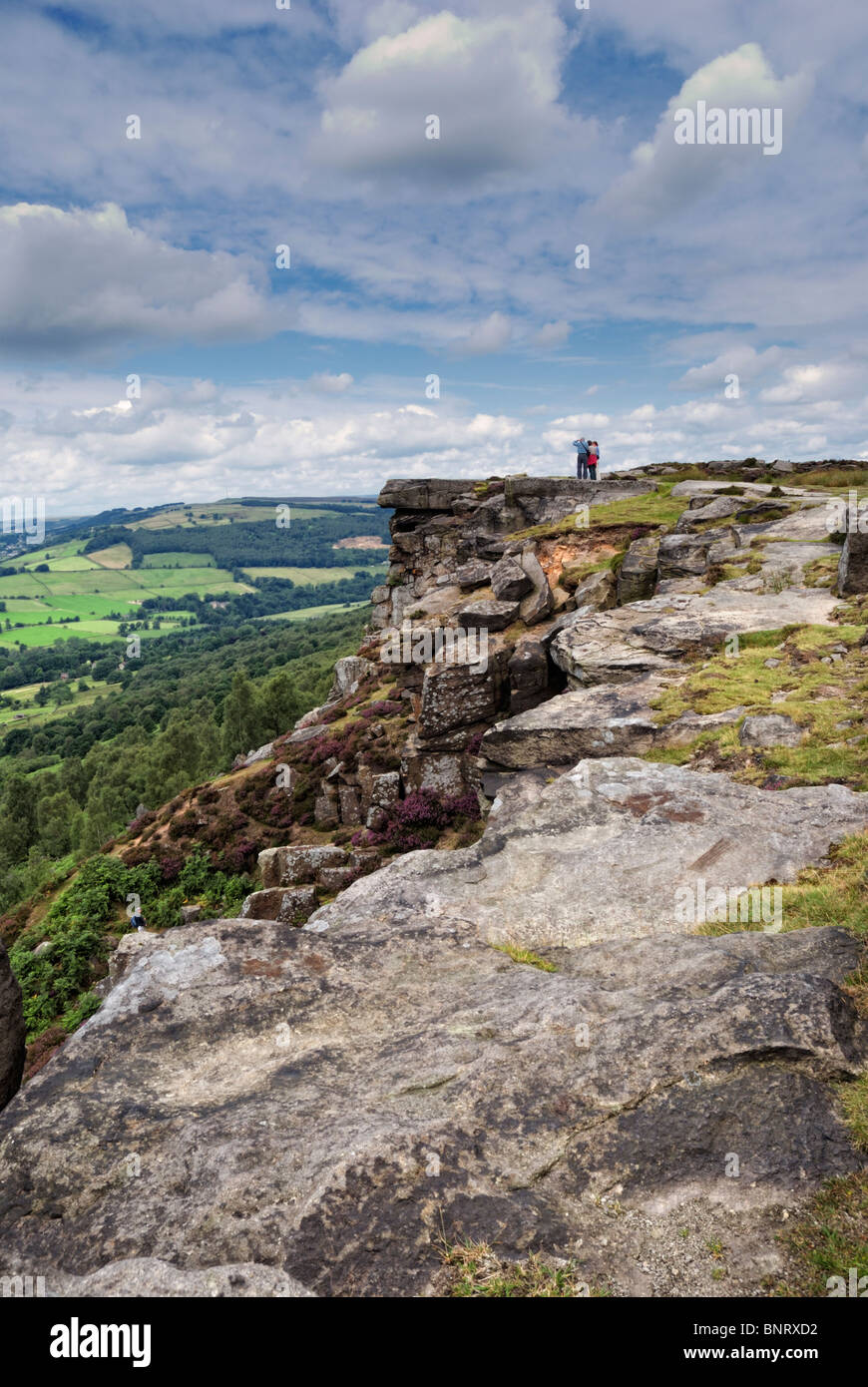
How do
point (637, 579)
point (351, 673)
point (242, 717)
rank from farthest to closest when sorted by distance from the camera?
point (242, 717), point (351, 673), point (637, 579)

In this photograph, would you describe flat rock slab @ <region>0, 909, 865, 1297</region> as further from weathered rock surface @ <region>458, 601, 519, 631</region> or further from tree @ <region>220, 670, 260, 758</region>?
tree @ <region>220, 670, 260, 758</region>

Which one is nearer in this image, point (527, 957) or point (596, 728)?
point (527, 957)

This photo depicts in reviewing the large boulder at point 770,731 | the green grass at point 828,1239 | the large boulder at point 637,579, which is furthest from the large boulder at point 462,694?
the green grass at point 828,1239

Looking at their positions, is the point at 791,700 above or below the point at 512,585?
below

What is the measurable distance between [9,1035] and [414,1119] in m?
6.83

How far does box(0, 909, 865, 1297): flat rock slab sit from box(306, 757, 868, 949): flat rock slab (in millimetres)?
1454

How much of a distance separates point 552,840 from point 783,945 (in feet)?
16.0

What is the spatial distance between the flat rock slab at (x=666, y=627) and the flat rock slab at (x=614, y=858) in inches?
346

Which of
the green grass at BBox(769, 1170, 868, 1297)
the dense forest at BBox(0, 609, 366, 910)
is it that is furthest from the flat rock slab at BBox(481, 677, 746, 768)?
the dense forest at BBox(0, 609, 366, 910)

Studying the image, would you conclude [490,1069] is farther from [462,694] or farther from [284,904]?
[462,694]

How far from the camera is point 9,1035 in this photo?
10086 millimetres

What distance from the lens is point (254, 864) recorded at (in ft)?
128

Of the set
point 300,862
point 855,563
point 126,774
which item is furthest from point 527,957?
point 126,774

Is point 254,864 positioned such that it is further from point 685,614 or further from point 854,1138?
point 854,1138
